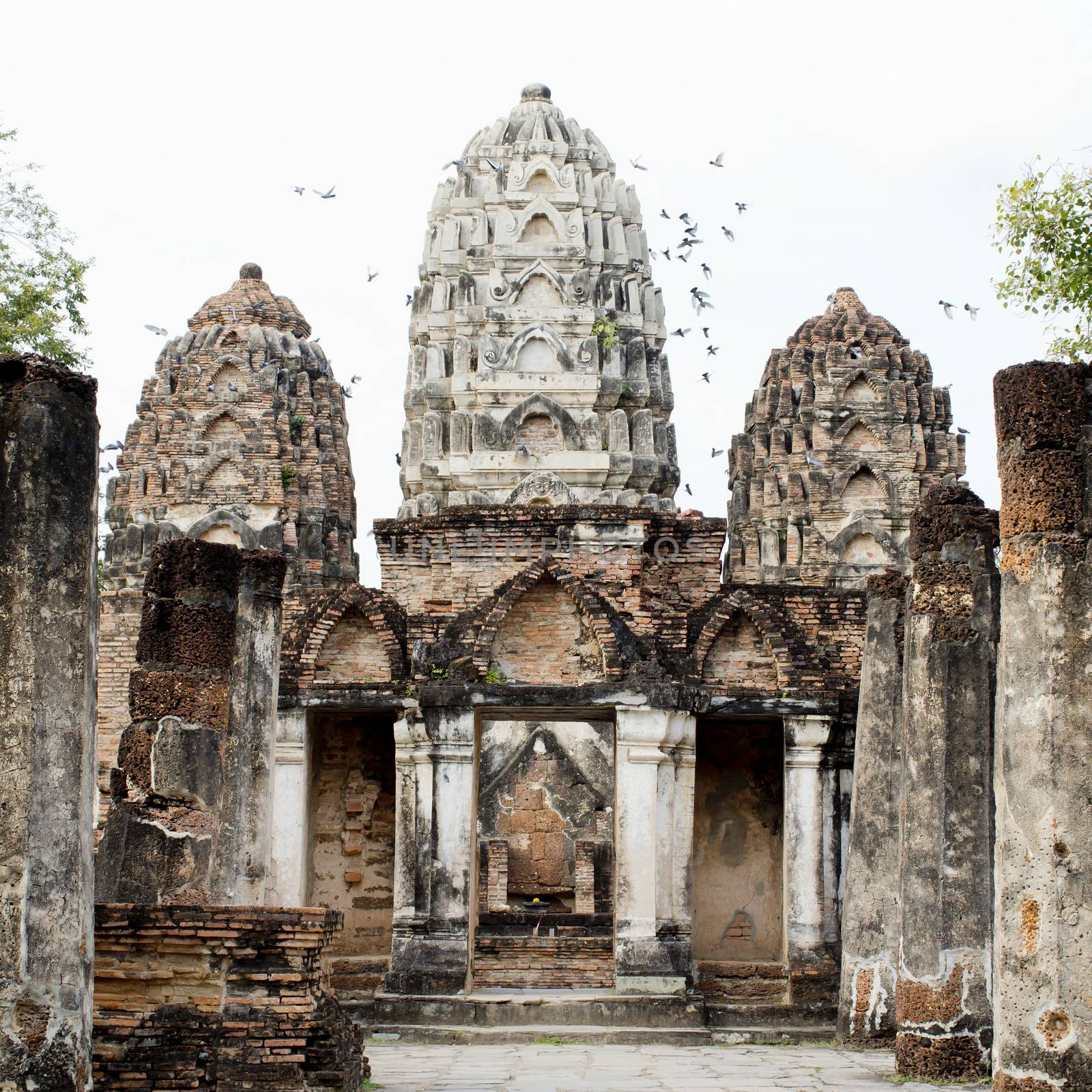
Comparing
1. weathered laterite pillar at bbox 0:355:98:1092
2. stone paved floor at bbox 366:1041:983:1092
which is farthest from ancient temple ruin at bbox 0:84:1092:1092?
stone paved floor at bbox 366:1041:983:1092

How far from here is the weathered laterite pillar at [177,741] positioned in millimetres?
12078

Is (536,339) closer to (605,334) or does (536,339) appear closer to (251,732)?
(605,334)

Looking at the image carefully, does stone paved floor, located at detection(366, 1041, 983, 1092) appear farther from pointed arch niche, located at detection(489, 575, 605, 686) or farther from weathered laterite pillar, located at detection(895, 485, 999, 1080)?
pointed arch niche, located at detection(489, 575, 605, 686)

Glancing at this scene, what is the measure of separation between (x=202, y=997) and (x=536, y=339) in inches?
684

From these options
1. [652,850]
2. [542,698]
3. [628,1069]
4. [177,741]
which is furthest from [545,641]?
[177,741]

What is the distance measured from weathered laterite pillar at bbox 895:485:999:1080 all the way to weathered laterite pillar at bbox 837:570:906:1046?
79.9 inches

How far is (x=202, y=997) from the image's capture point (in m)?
9.47

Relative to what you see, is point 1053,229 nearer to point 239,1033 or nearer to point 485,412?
point 239,1033

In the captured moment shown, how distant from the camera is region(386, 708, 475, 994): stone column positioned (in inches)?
622

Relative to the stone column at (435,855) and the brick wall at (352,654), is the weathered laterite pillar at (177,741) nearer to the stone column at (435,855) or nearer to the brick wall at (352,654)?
the stone column at (435,855)

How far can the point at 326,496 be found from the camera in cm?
3136

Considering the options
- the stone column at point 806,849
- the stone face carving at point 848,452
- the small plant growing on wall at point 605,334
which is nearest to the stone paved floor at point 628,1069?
the stone column at point 806,849

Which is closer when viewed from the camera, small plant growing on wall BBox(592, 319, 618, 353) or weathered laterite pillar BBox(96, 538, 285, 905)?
weathered laterite pillar BBox(96, 538, 285, 905)

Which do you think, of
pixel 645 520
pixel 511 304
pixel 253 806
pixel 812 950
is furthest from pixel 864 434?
pixel 253 806
